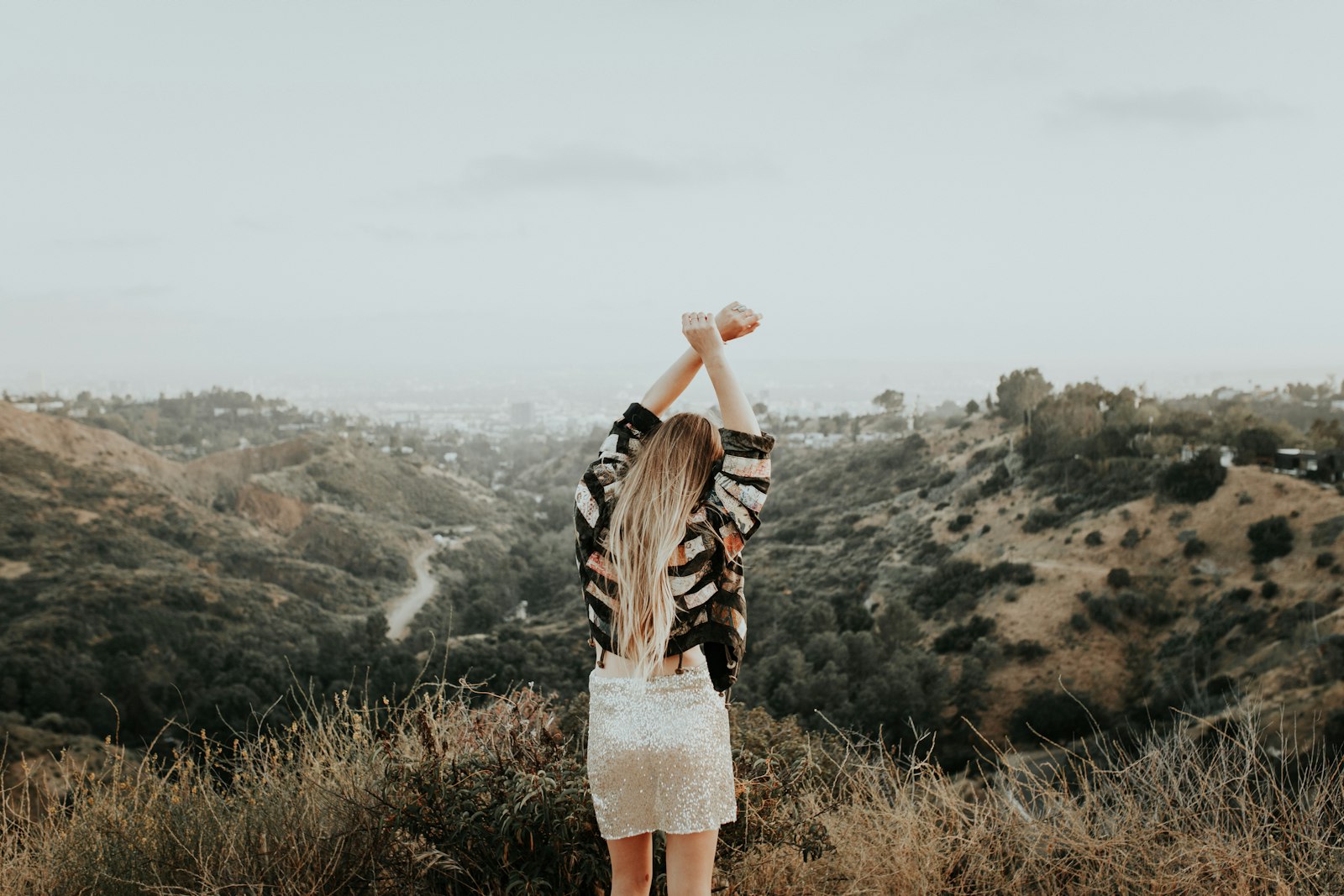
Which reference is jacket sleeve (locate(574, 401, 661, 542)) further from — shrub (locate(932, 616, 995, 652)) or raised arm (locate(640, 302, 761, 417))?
shrub (locate(932, 616, 995, 652))

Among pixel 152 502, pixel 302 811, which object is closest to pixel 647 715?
pixel 302 811

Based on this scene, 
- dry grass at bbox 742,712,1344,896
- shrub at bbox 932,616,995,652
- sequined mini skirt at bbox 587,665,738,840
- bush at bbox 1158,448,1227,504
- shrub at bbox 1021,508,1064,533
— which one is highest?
sequined mini skirt at bbox 587,665,738,840

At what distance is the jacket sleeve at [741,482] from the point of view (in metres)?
1.55

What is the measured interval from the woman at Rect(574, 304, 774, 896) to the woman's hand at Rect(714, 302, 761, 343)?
0.18 m

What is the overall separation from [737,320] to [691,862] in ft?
3.30

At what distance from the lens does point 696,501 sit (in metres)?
1.53

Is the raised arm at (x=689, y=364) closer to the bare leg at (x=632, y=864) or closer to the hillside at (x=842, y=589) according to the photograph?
the bare leg at (x=632, y=864)

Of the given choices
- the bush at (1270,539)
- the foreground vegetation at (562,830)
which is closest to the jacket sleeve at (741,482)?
the foreground vegetation at (562,830)

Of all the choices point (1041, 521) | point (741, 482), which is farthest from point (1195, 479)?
point (741, 482)

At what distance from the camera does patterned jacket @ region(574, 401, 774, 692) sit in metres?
1.51

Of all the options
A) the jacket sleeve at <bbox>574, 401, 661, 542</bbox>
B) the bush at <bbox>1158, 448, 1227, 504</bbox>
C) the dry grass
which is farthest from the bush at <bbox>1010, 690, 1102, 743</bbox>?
the jacket sleeve at <bbox>574, 401, 661, 542</bbox>

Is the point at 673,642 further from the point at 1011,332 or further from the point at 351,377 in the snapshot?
the point at 351,377

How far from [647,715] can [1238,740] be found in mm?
2005

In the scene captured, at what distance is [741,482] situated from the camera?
155 centimetres
